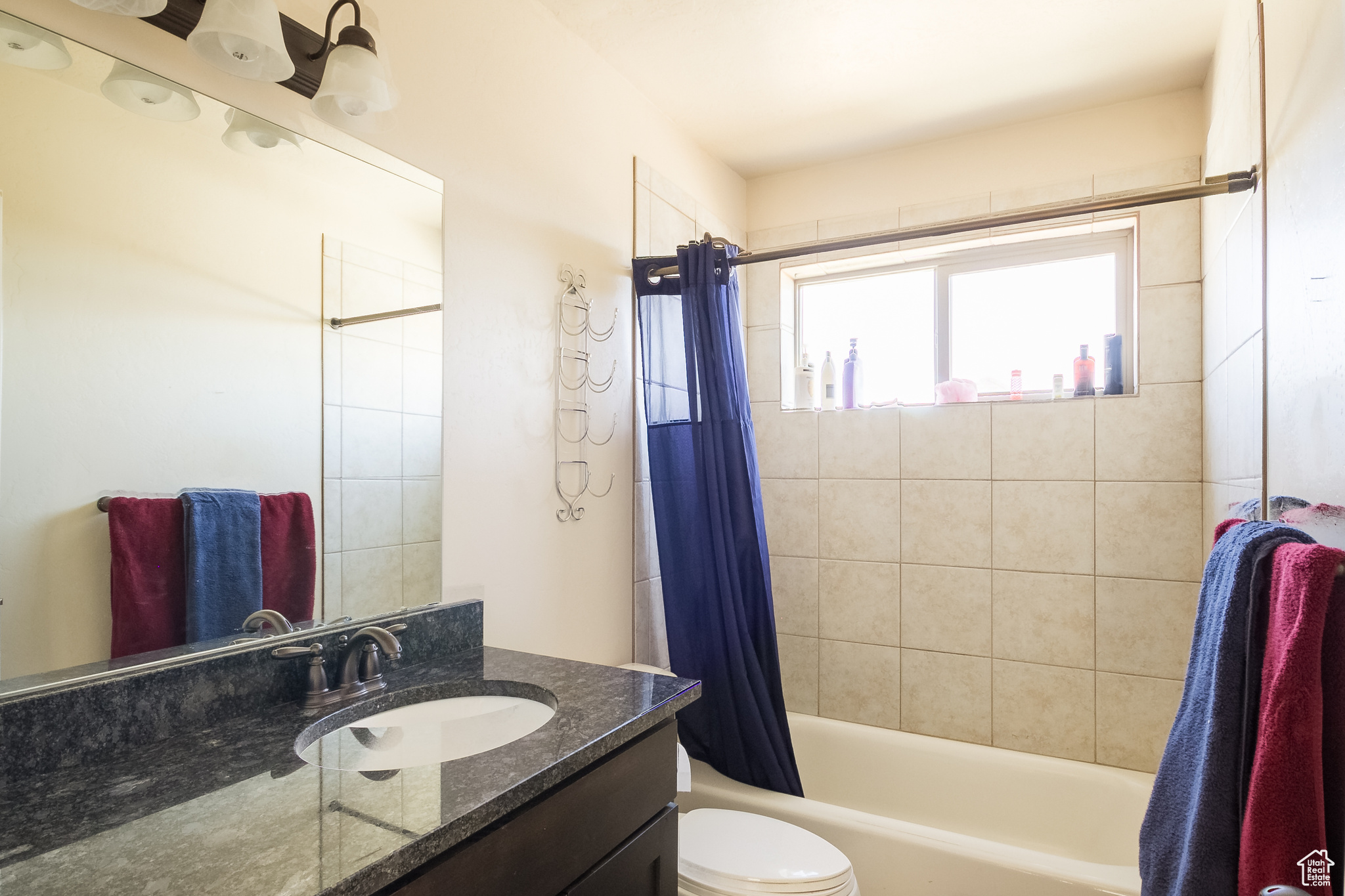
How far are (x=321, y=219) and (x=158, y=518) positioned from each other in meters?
0.59

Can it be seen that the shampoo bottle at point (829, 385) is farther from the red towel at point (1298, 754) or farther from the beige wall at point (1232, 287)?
the red towel at point (1298, 754)

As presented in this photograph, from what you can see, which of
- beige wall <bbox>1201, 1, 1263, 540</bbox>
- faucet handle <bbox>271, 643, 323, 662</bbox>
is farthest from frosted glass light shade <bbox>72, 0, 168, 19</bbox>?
beige wall <bbox>1201, 1, 1263, 540</bbox>

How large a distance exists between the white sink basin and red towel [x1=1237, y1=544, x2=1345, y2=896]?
36.3 inches

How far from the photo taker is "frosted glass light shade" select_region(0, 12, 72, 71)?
90cm

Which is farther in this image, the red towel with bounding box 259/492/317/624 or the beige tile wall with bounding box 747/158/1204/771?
the beige tile wall with bounding box 747/158/1204/771

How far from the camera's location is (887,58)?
2.09 metres

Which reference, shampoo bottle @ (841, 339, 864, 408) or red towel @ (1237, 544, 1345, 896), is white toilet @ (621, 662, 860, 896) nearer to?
red towel @ (1237, 544, 1345, 896)

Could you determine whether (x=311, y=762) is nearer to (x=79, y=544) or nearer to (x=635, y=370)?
(x=79, y=544)

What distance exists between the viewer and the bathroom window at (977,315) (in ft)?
8.22

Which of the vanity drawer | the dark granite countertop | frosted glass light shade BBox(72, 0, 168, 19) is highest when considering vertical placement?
frosted glass light shade BBox(72, 0, 168, 19)

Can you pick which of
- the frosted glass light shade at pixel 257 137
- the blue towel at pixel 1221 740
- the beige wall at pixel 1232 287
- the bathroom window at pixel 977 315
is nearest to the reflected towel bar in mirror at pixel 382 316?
the frosted glass light shade at pixel 257 137

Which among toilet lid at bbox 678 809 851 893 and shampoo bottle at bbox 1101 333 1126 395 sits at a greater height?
shampoo bottle at bbox 1101 333 1126 395

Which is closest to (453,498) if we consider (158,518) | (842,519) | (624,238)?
(158,518)

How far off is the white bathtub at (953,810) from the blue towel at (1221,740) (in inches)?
33.7
